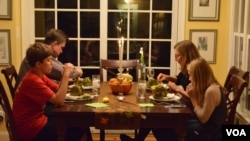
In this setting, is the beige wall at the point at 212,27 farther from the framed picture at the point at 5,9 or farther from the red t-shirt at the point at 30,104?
the red t-shirt at the point at 30,104

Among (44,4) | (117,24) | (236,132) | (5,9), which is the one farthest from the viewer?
(117,24)

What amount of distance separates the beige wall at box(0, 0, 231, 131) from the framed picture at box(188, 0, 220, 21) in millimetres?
46

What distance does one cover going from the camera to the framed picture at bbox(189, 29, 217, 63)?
440 cm

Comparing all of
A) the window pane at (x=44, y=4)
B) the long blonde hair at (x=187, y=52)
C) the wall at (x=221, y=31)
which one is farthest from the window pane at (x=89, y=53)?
the long blonde hair at (x=187, y=52)

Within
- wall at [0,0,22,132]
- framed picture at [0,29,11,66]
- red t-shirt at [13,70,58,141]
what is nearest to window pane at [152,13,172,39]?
wall at [0,0,22,132]

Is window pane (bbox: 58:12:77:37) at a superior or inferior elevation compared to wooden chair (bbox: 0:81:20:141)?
superior

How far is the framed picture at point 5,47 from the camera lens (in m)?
4.22

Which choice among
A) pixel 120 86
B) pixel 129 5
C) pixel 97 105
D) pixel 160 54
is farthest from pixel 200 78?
pixel 129 5

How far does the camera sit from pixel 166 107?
276 centimetres

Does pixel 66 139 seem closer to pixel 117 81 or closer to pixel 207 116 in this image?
pixel 117 81

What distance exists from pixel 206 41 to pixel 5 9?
2258mm

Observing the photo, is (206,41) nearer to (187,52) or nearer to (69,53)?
(187,52)

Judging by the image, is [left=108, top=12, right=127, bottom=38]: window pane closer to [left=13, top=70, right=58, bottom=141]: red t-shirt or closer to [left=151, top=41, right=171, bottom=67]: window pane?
[left=151, top=41, right=171, bottom=67]: window pane

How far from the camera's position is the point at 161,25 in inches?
181
